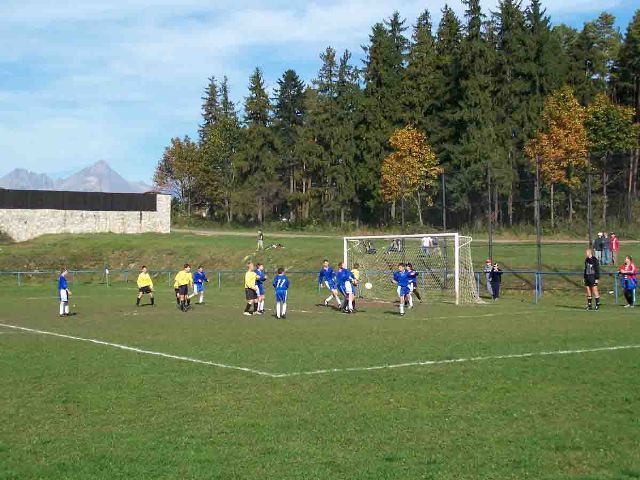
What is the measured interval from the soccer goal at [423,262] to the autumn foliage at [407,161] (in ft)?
91.7

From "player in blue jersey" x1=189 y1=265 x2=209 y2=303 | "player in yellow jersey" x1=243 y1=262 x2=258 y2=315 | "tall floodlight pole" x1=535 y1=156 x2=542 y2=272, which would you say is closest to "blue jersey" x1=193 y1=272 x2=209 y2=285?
"player in blue jersey" x1=189 y1=265 x2=209 y2=303

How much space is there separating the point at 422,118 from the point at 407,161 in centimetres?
590

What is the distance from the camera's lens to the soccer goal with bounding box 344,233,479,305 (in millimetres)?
33188

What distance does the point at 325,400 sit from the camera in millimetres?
10883

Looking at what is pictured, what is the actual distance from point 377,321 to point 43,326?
380 inches

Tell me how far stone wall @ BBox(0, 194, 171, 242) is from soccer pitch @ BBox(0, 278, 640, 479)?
1950 inches

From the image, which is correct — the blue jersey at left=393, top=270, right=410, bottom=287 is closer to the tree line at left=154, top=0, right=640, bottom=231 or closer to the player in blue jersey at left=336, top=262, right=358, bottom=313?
the player in blue jersey at left=336, top=262, right=358, bottom=313

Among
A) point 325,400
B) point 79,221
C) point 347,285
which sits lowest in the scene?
point 325,400

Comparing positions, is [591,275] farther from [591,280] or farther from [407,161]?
[407,161]

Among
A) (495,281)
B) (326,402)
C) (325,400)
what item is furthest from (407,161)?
(326,402)

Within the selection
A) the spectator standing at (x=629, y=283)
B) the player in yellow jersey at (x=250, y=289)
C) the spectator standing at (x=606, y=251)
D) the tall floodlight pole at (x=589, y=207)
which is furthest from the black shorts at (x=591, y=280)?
the player in yellow jersey at (x=250, y=289)

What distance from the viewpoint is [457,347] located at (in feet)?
53.3

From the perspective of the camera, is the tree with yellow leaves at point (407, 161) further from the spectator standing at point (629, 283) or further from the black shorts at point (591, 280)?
the black shorts at point (591, 280)

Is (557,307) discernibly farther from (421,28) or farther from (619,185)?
(421,28)
